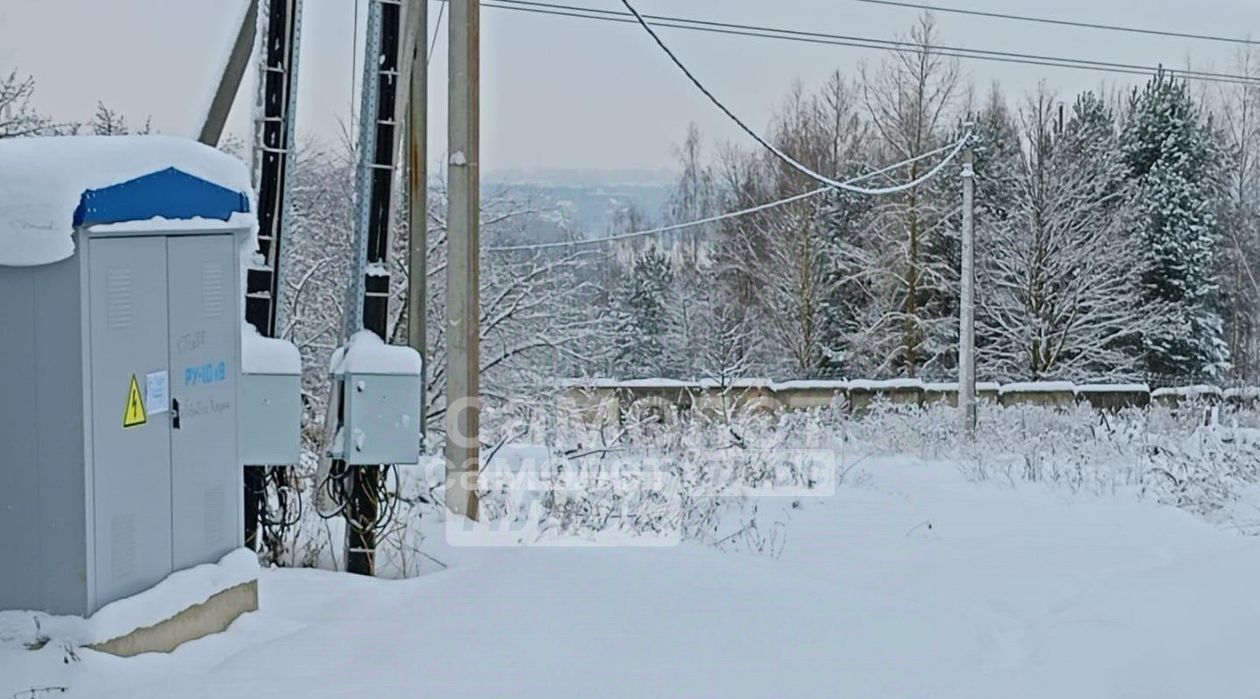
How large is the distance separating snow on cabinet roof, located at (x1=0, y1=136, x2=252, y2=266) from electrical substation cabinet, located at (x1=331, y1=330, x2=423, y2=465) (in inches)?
43.8

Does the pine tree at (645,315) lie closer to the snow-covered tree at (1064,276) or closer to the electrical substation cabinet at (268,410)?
the snow-covered tree at (1064,276)

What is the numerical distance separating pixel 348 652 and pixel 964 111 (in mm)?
33256

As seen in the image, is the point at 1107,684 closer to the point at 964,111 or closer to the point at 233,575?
the point at 233,575

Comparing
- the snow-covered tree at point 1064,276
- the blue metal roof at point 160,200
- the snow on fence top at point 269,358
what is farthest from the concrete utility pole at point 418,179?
the snow-covered tree at point 1064,276

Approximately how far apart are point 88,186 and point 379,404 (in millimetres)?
1975

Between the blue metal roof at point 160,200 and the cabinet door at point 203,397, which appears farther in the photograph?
the cabinet door at point 203,397

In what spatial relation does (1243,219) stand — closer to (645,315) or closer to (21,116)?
(645,315)

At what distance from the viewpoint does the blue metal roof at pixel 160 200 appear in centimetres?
429

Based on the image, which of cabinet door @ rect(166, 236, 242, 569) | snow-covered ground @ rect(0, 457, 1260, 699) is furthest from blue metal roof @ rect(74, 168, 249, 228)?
snow-covered ground @ rect(0, 457, 1260, 699)

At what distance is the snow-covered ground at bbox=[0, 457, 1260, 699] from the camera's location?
14.6 feet

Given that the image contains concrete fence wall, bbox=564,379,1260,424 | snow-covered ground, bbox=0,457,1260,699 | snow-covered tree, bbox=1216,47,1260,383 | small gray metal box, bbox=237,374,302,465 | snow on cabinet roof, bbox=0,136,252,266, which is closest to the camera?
snow on cabinet roof, bbox=0,136,252,266

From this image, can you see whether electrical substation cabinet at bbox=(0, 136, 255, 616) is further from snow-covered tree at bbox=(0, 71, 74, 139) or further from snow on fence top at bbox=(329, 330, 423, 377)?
snow-covered tree at bbox=(0, 71, 74, 139)

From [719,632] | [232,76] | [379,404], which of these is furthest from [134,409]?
[232,76]

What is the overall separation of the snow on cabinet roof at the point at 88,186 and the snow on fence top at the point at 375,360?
108cm
